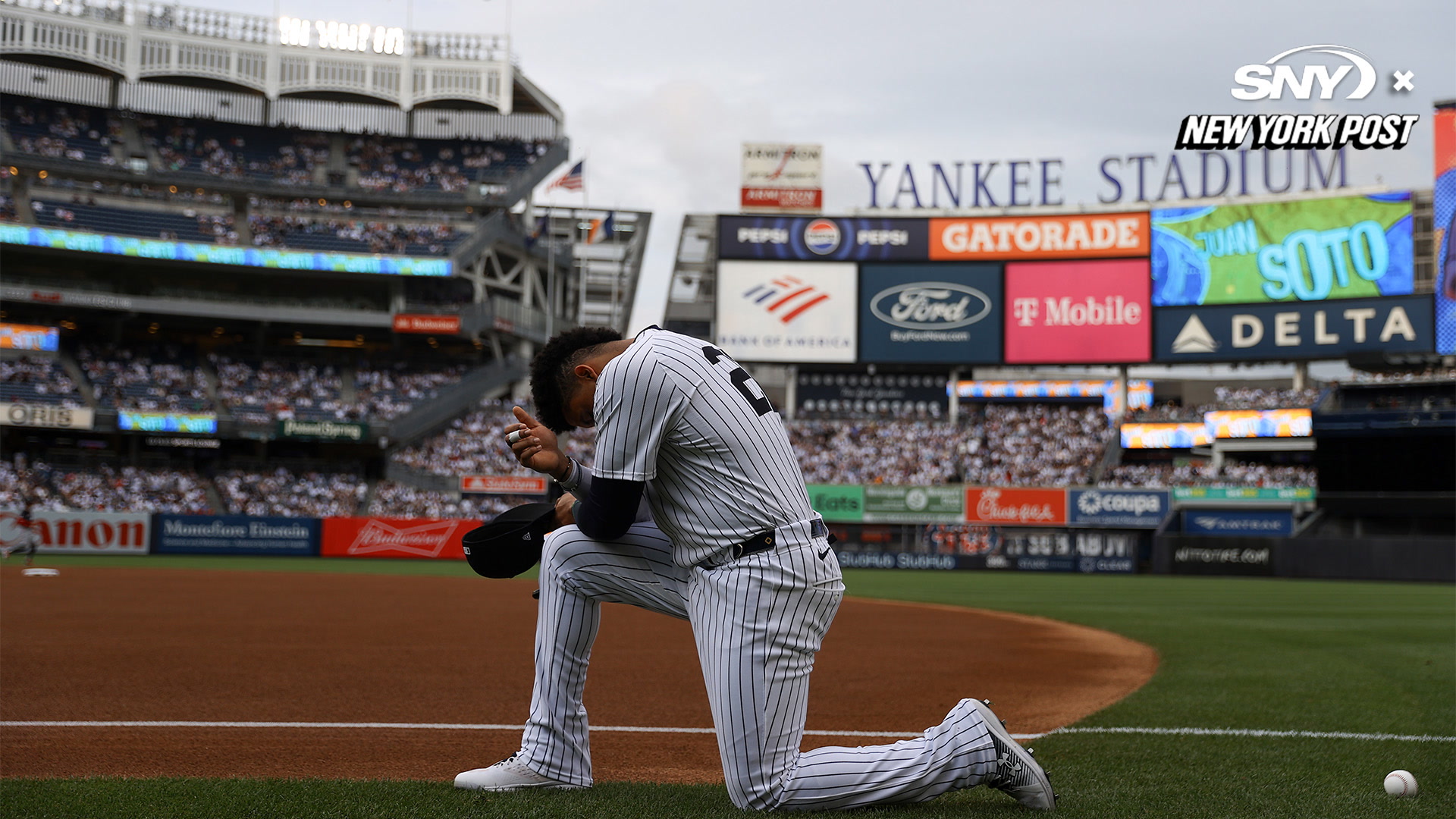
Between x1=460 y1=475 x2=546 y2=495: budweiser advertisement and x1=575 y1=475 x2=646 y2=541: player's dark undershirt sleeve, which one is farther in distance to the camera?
x1=460 y1=475 x2=546 y2=495: budweiser advertisement

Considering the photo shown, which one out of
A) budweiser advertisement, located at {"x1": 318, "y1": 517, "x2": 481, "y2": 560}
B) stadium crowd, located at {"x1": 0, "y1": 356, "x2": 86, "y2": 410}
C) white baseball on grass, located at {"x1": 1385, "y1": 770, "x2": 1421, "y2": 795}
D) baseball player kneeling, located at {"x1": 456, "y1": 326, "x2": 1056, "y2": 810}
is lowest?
budweiser advertisement, located at {"x1": 318, "y1": 517, "x2": 481, "y2": 560}

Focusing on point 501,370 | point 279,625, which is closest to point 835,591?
point 279,625

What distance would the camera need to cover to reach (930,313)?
4162cm

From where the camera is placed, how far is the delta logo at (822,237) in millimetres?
42312

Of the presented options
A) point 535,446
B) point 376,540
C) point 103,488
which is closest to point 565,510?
point 535,446

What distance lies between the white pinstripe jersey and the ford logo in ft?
127

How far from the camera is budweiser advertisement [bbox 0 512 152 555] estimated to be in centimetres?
2966

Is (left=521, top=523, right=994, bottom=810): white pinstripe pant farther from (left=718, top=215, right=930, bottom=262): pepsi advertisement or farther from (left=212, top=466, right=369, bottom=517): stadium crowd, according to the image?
(left=718, top=215, right=930, bottom=262): pepsi advertisement

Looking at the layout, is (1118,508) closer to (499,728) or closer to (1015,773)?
(499,728)

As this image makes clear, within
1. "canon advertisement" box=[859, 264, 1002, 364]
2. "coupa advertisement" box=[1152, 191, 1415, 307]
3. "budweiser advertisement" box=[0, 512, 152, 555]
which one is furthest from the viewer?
"canon advertisement" box=[859, 264, 1002, 364]

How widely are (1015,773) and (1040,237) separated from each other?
40135 millimetres

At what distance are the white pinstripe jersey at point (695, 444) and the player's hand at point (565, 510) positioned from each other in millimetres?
331

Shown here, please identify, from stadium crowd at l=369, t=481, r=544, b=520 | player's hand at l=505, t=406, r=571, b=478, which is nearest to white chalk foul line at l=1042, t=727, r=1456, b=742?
player's hand at l=505, t=406, r=571, b=478

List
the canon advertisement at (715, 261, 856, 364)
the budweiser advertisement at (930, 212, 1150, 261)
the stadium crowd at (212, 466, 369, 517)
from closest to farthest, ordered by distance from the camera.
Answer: the stadium crowd at (212, 466, 369, 517), the budweiser advertisement at (930, 212, 1150, 261), the canon advertisement at (715, 261, 856, 364)
